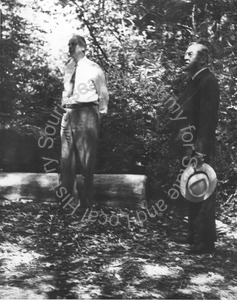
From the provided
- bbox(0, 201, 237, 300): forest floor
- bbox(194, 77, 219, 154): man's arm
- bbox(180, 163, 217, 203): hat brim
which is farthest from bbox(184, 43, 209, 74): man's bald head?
bbox(0, 201, 237, 300): forest floor

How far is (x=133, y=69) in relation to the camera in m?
7.74

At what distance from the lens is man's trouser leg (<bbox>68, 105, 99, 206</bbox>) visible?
5.63 metres

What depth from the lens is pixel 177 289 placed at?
4047 mm

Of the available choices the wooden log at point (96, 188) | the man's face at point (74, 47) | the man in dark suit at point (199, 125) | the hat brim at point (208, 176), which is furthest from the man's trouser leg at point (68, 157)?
the hat brim at point (208, 176)

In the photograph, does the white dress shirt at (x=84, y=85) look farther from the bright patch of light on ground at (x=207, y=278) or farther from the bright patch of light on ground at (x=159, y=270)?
the bright patch of light on ground at (x=207, y=278)

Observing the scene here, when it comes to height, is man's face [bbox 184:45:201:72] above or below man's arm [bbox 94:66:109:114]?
above

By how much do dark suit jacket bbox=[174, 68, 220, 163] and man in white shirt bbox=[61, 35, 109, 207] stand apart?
1.05 metres

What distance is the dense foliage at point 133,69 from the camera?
7.31 m

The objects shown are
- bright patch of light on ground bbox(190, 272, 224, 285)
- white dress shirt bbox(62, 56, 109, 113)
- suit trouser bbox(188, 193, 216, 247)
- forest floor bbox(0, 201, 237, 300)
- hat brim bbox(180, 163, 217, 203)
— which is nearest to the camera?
forest floor bbox(0, 201, 237, 300)

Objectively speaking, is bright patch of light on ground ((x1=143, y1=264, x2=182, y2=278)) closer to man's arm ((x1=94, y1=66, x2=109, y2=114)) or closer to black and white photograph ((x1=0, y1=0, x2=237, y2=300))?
black and white photograph ((x1=0, y1=0, x2=237, y2=300))

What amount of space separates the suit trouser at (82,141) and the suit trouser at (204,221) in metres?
1.29

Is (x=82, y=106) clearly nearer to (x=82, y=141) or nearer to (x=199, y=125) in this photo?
(x=82, y=141)

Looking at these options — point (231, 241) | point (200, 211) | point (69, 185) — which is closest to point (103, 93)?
point (69, 185)

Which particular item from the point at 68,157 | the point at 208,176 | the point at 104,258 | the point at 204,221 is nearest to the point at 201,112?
the point at 208,176
